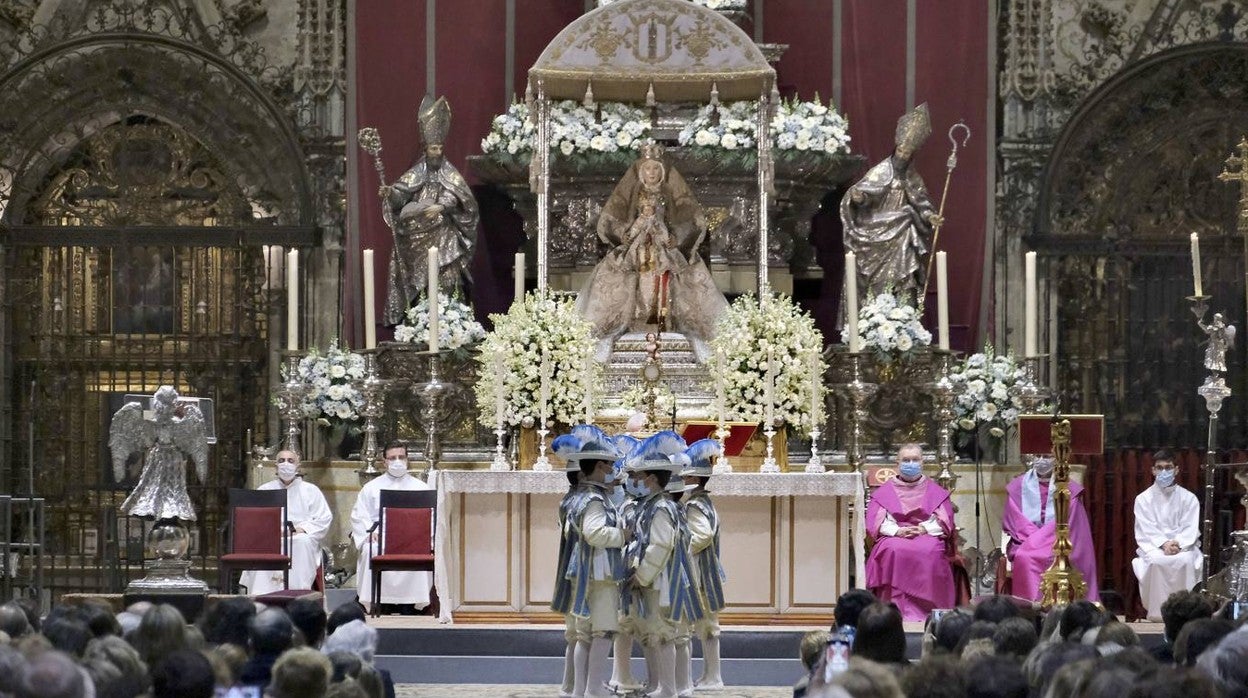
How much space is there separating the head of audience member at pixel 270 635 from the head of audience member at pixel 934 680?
2371 millimetres

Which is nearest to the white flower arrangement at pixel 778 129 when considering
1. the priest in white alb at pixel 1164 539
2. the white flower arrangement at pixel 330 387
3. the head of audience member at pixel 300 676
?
the white flower arrangement at pixel 330 387

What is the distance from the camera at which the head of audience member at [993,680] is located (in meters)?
7.23

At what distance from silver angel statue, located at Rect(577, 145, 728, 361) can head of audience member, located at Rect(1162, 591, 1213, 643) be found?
7.42 m

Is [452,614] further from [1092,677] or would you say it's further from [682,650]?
[1092,677]

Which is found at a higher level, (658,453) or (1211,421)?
(1211,421)

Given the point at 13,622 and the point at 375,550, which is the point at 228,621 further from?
the point at 375,550

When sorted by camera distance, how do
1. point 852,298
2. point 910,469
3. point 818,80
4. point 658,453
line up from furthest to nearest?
point 818,80 < point 852,298 < point 910,469 < point 658,453

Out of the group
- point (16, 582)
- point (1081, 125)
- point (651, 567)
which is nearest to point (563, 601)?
point (651, 567)

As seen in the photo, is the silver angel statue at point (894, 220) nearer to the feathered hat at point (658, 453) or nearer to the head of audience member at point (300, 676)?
the feathered hat at point (658, 453)

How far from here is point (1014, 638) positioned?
356 inches

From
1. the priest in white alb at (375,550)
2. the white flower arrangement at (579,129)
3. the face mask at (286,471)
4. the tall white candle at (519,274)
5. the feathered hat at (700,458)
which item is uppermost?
the white flower arrangement at (579,129)

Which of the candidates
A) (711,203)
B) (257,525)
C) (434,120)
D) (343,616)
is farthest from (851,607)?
(434,120)

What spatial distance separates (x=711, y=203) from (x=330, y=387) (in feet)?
10.8

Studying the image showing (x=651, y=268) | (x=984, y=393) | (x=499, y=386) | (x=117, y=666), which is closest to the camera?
(x=117, y=666)
